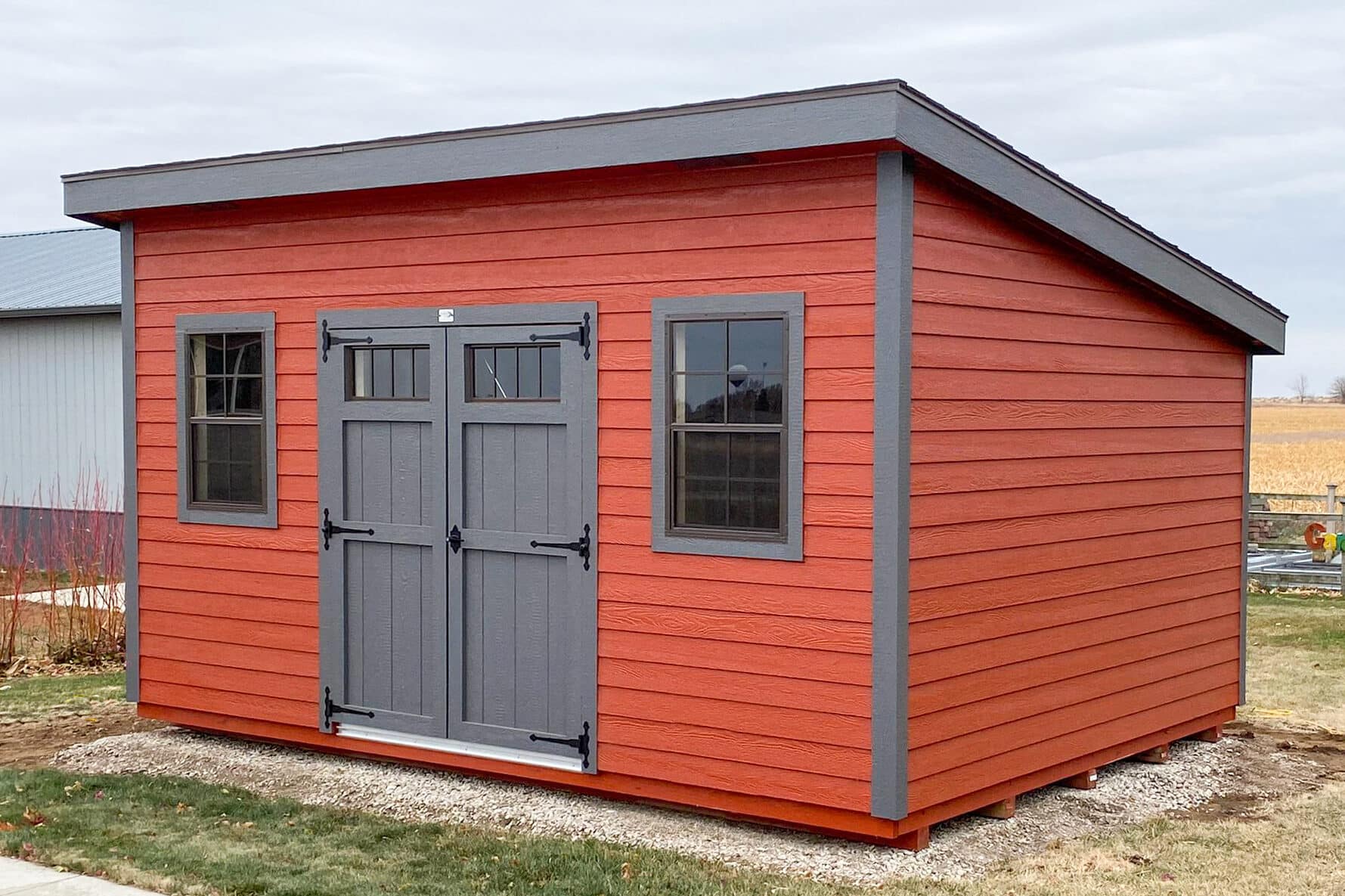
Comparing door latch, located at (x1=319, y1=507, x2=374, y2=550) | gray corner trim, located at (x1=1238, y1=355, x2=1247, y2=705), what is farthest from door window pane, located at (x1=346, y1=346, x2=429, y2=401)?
gray corner trim, located at (x1=1238, y1=355, x2=1247, y2=705)

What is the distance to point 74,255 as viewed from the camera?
22062mm

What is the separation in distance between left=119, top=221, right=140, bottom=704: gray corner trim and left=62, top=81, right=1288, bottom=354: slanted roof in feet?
0.93

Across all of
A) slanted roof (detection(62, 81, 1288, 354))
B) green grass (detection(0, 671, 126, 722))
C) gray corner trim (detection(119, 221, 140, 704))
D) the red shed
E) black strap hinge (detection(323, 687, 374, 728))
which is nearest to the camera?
slanted roof (detection(62, 81, 1288, 354))

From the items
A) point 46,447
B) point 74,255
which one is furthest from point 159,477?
point 74,255

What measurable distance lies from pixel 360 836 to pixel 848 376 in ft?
9.76

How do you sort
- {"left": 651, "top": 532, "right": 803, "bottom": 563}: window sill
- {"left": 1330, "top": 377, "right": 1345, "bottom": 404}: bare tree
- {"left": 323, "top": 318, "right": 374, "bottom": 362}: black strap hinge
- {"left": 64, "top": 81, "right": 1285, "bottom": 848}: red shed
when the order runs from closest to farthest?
{"left": 64, "top": 81, "right": 1285, "bottom": 848}: red shed, {"left": 651, "top": 532, "right": 803, "bottom": 563}: window sill, {"left": 323, "top": 318, "right": 374, "bottom": 362}: black strap hinge, {"left": 1330, "top": 377, "right": 1345, "bottom": 404}: bare tree

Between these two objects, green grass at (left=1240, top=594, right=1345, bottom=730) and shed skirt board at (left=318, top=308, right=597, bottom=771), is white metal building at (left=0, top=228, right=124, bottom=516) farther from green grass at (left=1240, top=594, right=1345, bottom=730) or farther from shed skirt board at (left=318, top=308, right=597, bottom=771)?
green grass at (left=1240, top=594, right=1345, bottom=730)

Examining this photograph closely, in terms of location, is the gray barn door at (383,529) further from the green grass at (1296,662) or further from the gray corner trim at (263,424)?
Answer: the green grass at (1296,662)

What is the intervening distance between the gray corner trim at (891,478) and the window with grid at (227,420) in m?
3.65

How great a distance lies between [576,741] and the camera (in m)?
7.08

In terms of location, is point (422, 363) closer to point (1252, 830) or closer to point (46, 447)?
point (1252, 830)

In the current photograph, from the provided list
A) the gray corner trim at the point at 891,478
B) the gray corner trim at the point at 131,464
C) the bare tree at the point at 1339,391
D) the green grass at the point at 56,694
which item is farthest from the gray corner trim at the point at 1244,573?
the bare tree at the point at 1339,391

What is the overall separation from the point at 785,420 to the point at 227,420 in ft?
11.5

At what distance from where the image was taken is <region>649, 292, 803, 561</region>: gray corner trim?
6.39m
